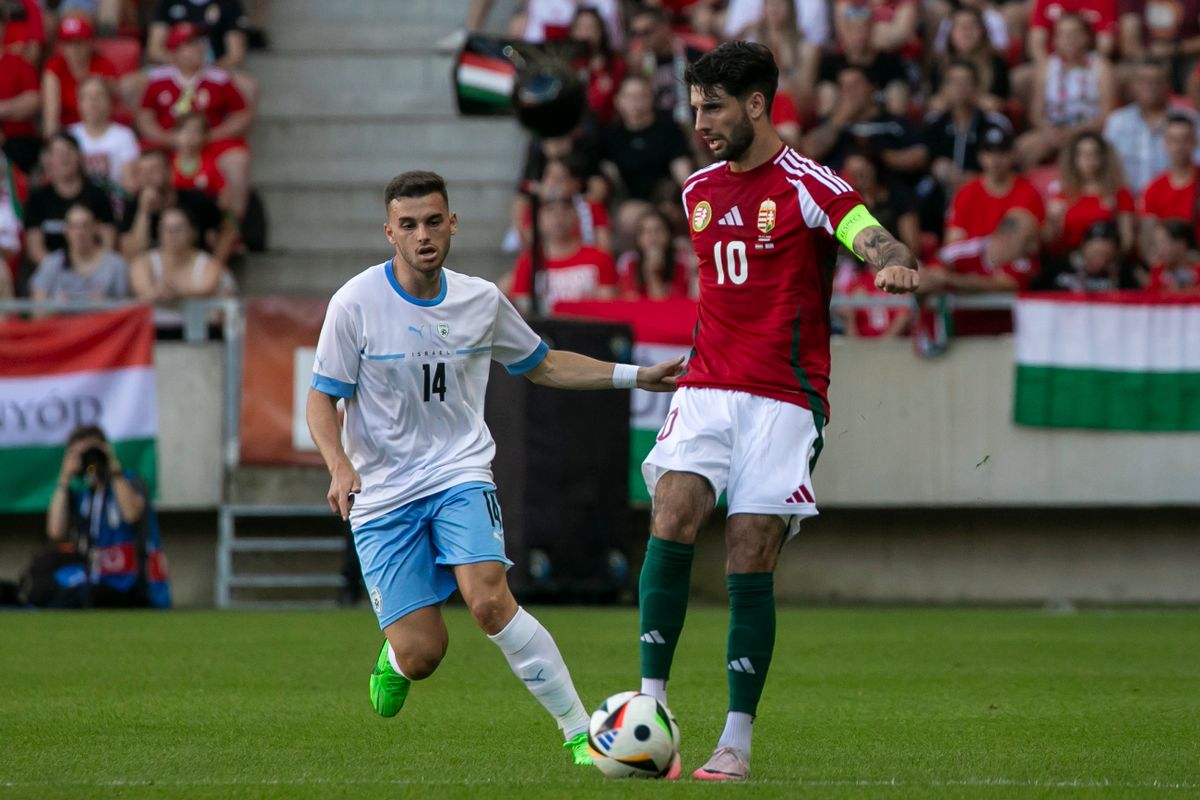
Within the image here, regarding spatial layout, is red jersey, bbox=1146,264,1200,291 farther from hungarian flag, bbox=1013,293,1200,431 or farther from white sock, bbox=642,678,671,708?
white sock, bbox=642,678,671,708

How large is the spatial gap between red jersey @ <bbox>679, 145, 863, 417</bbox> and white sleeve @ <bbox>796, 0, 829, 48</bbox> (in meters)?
11.1

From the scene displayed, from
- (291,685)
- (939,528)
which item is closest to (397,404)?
(291,685)

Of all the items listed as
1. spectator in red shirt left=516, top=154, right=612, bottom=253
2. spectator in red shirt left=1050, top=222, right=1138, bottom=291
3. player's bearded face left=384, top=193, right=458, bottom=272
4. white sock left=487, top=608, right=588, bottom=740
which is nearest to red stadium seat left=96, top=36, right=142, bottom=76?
spectator in red shirt left=516, top=154, right=612, bottom=253

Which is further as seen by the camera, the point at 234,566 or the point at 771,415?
the point at 234,566

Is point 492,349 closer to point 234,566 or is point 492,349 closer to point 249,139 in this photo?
point 234,566

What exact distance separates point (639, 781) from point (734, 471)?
109 centimetres

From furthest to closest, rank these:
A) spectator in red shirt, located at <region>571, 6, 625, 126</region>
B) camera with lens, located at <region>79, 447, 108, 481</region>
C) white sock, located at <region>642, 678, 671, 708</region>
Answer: spectator in red shirt, located at <region>571, 6, 625, 126</region>
camera with lens, located at <region>79, 447, 108, 481</region>
white sock, located at <region>642, 678, 671, 708</region>

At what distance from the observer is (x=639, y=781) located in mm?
6250

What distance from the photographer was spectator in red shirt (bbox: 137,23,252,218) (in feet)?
57.1

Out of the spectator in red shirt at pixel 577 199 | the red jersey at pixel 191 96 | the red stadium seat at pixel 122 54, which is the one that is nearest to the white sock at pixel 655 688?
the spectator in red shirt at pixel 577 199

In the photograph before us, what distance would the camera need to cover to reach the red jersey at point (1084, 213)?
15.1 meters

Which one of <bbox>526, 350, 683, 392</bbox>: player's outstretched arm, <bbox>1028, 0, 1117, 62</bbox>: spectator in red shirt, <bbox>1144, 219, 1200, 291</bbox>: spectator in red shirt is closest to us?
<bbox>526, 350, 683, 392</bbox>: player's outstretched arm

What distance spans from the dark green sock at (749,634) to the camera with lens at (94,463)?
8805 millimetres

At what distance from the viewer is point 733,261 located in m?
6.65
